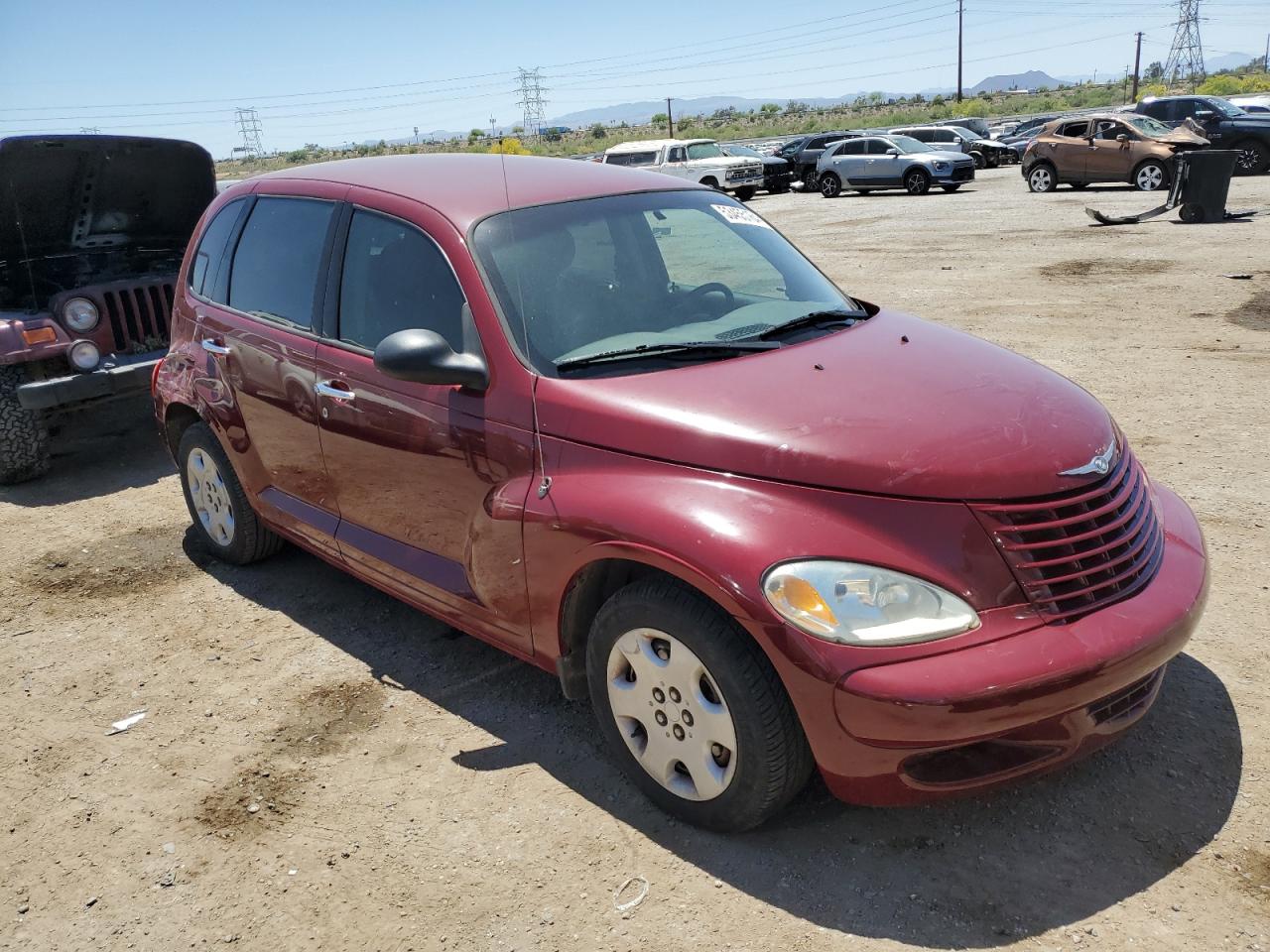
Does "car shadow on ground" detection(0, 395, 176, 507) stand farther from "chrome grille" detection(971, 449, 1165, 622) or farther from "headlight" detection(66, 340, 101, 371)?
"chrome grille" detection(971, 449, 1165, 622)

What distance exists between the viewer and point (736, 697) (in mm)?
2650

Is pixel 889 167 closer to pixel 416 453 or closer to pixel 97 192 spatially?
pixel 97 192

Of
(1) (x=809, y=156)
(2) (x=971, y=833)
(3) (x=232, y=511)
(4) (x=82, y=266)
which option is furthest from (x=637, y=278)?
(1) (x=809, y=156)

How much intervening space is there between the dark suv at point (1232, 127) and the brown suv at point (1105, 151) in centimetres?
177

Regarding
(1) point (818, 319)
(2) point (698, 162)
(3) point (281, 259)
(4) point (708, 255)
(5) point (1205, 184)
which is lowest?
(5) point (1205, 184)

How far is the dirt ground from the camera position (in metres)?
2.67

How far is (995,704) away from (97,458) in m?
7.04

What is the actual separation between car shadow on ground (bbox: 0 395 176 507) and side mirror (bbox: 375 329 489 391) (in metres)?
4.43

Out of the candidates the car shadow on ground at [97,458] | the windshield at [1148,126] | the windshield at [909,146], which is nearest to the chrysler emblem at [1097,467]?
the car shadow on ground at [97,458]

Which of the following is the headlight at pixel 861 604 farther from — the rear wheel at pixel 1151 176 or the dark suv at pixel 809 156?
the dark suv at pixel 809 156

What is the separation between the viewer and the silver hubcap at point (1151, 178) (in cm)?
2120

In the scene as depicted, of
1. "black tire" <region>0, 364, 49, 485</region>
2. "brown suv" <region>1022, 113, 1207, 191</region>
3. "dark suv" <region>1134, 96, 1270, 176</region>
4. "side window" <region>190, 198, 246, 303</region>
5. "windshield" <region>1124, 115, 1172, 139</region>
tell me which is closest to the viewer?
"side window" <region>190, 198, 246, 303</region>

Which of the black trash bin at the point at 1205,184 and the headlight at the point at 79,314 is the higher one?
the headlight at the point at 79,314

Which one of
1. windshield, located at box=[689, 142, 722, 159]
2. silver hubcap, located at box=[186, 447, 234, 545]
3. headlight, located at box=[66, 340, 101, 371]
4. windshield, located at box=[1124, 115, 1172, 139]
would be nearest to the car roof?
silver hubcap, located at box=[186, 447, 234, 545]
